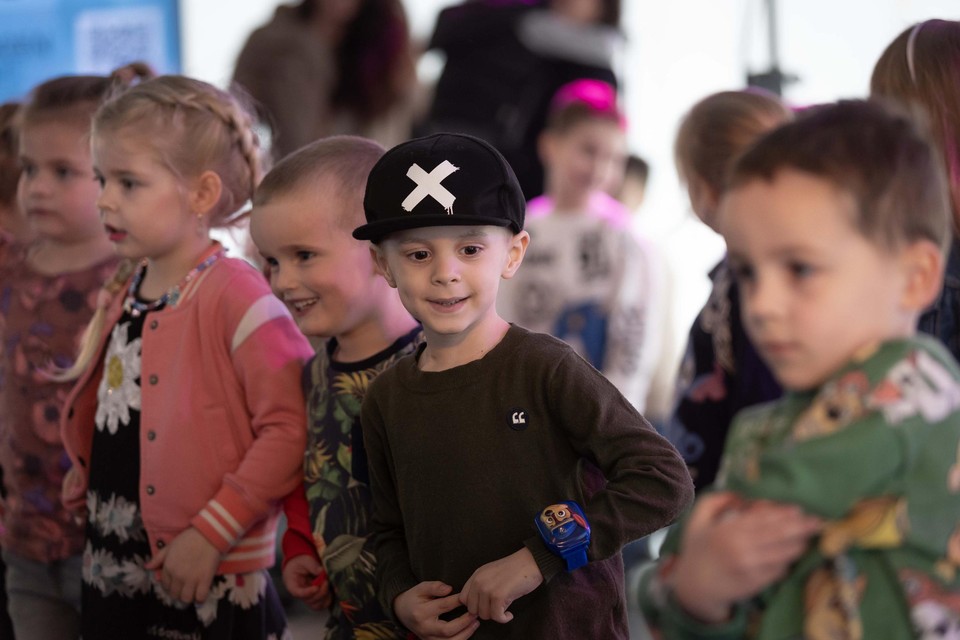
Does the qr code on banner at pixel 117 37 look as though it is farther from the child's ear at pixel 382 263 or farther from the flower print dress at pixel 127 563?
the child's ear at pixel 382 263

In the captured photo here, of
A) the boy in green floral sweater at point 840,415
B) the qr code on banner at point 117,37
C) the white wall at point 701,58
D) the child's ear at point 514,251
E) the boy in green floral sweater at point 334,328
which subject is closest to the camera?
the boy in green floral sweater at point 840,415

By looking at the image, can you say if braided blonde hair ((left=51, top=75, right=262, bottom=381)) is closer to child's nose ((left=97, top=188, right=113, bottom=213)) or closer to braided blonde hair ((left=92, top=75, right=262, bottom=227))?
braided blonde hair ((left=92, top=75, right=262, bottom=227))

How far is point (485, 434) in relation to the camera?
72.1 inches

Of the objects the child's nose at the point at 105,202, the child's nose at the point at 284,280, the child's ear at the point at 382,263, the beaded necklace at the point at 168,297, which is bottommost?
the beaded necklace at the point at 168,297

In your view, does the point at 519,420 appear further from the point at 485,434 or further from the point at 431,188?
the point at 431,188

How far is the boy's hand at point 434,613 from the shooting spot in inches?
71.5

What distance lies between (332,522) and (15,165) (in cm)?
180

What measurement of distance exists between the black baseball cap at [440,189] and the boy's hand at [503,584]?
21.0 inches

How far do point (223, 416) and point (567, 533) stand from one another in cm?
94

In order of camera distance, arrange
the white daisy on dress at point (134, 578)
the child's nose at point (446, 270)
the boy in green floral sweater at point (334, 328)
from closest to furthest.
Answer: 1. the child's nose at point (446, 270)
2. the boy in green floral sweater at point (334, 328)
3. the white daisy on dress at point (134, 578)

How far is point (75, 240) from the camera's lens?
2992mm

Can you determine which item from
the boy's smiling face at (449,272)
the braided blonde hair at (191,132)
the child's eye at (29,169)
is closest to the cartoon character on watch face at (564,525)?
the boy's smiling face at (449,272)

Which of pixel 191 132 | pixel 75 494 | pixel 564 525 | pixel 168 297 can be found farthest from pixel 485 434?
pixel 75 494

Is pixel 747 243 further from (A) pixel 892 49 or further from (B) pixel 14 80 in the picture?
(B) pixel 14 80
